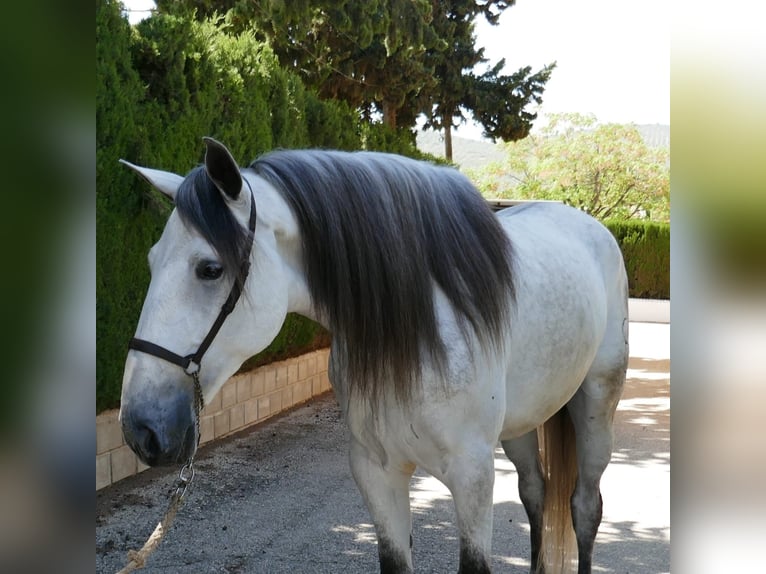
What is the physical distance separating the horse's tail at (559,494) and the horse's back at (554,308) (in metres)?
0.41

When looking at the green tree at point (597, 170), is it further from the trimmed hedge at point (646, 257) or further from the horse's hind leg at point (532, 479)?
the horse's hind leg at point (532, 479)

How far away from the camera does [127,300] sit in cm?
507

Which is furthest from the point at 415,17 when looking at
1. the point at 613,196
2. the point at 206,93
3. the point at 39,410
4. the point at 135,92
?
the point at 613,196

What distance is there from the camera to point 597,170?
35.2 metres

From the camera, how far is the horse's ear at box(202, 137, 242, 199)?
1.85 m

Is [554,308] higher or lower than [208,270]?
lower

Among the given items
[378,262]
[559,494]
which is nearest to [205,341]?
[378,262]

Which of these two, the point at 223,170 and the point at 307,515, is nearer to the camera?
the point at 223,170

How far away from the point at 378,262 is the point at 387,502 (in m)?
0.80

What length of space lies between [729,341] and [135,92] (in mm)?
4843

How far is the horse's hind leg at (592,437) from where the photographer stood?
3.20 metres

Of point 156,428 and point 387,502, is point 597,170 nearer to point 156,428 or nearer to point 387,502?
point 387,502

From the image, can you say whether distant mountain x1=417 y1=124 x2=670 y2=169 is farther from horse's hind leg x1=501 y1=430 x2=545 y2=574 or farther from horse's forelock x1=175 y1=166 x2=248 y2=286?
horse's forelock x1=175 y1=166 x2=248 y2=286

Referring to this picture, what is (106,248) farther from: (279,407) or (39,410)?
(39,410)
